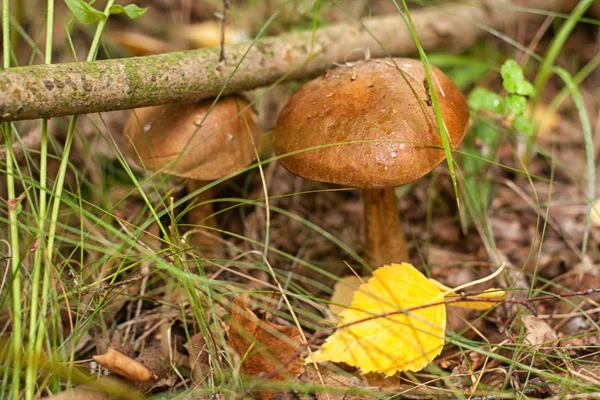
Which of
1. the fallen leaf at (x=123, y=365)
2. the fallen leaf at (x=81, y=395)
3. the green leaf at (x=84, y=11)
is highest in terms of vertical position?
the green leaf at (x=84, y=11)

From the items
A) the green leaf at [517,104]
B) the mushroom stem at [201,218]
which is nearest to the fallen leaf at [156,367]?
the mushroom stem at [201,218]

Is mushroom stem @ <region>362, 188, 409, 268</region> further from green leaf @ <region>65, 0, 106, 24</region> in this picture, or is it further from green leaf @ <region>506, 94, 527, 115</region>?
green leaf @ <region>65, 0, 106, 24</region>

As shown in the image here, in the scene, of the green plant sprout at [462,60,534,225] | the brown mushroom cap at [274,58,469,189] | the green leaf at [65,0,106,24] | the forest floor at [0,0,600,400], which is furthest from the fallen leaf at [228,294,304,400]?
the green leaf at [65,0,106,24]

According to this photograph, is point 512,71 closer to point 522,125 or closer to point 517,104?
point 517,104

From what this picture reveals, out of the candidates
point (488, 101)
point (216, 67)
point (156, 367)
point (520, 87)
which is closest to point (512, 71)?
point (520, 87)

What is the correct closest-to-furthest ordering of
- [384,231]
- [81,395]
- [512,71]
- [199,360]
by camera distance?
[81,395]
[199,360]
[512,71]
[384,231]

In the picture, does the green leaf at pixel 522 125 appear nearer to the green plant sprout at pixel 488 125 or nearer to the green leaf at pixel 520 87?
the green plant sprout at pixel 488 125
